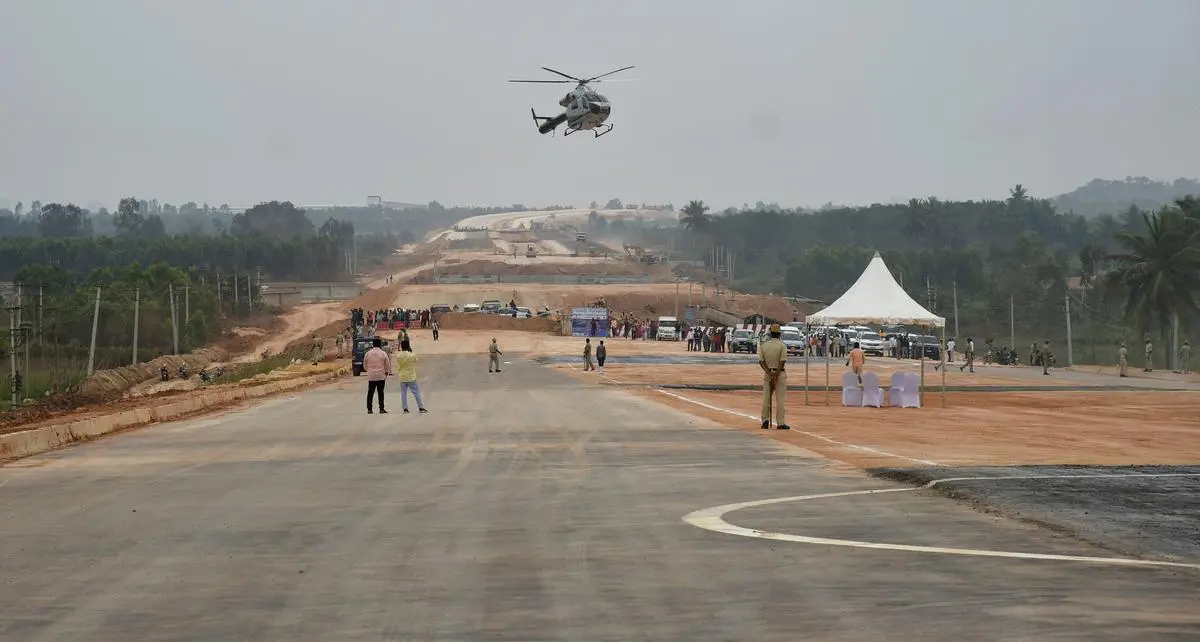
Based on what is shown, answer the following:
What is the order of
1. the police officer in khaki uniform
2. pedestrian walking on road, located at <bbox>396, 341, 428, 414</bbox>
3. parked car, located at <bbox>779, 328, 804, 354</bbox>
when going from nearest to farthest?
1. the police officer in khaki uniform
2. pedestrian walking on road, located at <bbox>396, 341, 428, 414</bbox>
3. parked car, located at <bbox>779, 328, 804, 354</bbox>

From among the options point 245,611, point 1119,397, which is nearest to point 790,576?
point 245,611

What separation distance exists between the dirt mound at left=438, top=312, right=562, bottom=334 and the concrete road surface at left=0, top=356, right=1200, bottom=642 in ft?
329

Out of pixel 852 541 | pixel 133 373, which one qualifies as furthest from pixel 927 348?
pixel 852 541

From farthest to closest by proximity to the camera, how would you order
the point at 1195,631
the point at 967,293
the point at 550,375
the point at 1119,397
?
the point at 967,293
the point at 550,375
the point at 1119,397
the point at 1195,631

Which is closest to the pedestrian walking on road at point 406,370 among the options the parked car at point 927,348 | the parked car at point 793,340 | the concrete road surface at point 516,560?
the concrete road surface at point 516,560

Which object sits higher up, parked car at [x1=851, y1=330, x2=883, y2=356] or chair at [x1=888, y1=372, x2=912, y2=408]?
parked car at [x1=851, y1=330, x2=883, y2=356]

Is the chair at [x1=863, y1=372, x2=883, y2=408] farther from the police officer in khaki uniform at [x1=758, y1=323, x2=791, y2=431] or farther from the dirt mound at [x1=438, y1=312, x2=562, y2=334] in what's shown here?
the dirt mound at [x1=438, y1=312, x2=562, y2=334]

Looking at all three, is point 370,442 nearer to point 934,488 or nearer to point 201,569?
point 934,488

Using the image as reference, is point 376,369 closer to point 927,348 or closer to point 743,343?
point 743,343

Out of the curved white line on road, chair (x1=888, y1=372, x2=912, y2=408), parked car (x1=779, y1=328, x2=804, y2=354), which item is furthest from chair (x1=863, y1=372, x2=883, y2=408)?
parked car (x1=779, y1=328, x2=804, y2=354)

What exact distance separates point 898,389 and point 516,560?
28989 millimetres

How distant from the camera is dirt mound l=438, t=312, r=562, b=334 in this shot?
399ft

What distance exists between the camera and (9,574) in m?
10.6

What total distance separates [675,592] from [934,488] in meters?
6.97
